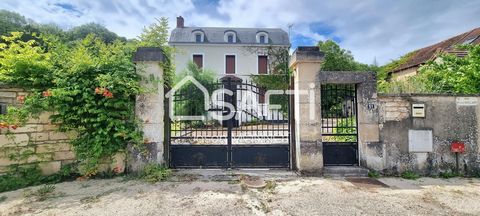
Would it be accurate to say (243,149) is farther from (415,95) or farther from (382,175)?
(415,95)

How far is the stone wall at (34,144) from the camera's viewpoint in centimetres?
392

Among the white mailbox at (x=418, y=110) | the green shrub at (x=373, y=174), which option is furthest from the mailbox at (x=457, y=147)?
the green shrub at (x=373, y=174)

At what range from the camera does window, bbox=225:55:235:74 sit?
22344mm

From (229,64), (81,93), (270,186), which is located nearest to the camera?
(270,186)

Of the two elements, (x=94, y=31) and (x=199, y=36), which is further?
(x=94, y=31)

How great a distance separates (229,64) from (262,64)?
3.21 metres

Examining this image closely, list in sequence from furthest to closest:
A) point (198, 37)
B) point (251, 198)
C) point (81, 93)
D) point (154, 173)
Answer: point (198, 37) < point (154, 173) < point (81, 93) < point (251, 198)

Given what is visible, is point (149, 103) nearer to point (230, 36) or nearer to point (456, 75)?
point (456, 75)

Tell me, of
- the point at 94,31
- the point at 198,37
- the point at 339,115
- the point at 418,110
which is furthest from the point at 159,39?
the point at 94,31

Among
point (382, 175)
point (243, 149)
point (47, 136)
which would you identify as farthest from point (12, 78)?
point (382, 175)

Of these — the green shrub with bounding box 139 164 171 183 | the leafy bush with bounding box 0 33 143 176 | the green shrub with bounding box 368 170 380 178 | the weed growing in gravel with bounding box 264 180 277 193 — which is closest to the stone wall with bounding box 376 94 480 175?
the green shrub with bounding box 368 170 380 178

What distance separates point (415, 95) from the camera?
15.1 ft

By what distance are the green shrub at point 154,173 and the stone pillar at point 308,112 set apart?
2.60m

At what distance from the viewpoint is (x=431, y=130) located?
4641mm
